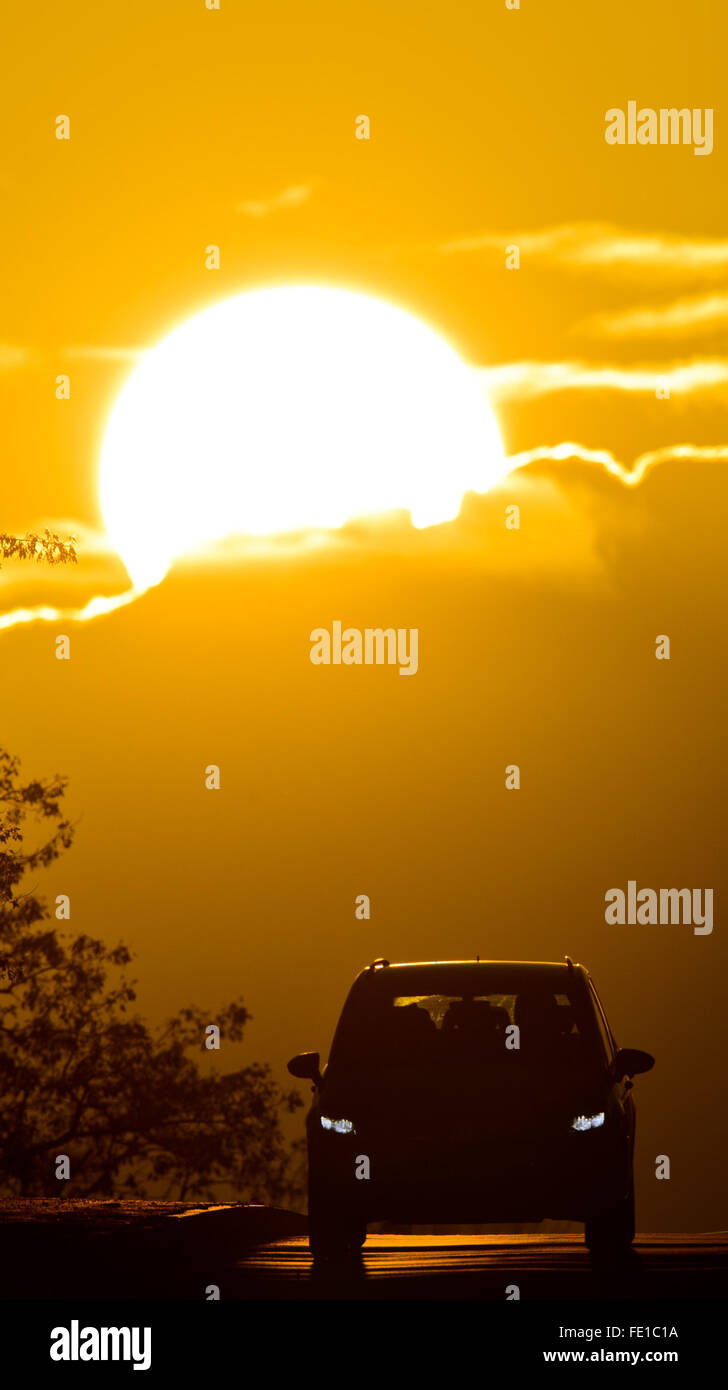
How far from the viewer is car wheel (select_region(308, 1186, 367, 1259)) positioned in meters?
12.8

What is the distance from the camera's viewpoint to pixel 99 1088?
154 ft

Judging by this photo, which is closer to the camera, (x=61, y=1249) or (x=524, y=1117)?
(x=524, y=1117)

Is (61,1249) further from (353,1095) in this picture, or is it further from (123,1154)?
(123,1154)

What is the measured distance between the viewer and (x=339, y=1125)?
41.7ft

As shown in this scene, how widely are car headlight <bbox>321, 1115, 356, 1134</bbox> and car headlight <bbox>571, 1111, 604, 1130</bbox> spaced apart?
117cm

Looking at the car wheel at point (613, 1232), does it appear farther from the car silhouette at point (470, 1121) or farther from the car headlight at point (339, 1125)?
the car headlight at point (339, 1125)

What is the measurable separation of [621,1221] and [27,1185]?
34.0m

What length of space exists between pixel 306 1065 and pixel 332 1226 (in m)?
1.25

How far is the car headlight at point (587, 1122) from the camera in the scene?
12.4 meters

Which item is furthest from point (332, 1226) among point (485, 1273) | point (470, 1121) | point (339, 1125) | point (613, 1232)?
point (613, 1232)

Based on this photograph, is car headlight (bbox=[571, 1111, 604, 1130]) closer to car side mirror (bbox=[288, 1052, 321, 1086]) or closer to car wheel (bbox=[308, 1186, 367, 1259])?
car wheel (bbox=[308, 1186, 367, 1259])
